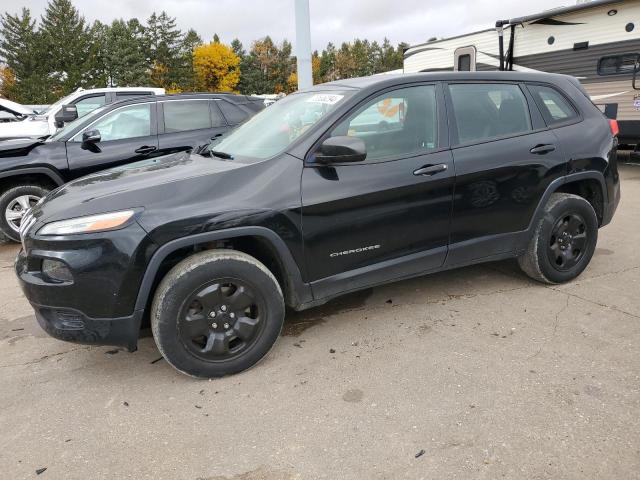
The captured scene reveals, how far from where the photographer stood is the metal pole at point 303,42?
322 inches

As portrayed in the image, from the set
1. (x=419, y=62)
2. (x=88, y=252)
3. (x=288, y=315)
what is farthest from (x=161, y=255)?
(x=419, y=62)

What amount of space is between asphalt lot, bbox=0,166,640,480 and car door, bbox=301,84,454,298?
0.51 meters

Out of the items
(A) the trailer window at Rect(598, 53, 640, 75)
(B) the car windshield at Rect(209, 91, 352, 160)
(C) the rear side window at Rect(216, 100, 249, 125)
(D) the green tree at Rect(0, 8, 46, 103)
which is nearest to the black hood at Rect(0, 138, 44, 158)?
(C) the rear side window at Rect(216, 100, 249, 125)

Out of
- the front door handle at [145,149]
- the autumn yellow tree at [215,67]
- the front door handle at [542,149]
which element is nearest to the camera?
the front door handle at [542,149]

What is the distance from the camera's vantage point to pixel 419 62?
12898mm

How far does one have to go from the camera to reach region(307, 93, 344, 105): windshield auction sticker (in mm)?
3305

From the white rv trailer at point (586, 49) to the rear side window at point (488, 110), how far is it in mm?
6259

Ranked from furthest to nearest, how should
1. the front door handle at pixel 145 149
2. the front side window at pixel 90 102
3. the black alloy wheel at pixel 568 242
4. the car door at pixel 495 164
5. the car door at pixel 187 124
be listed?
the front side window at pixel 90 102 < the car door at pixel 187 124 < the front door handle at pixel 145 149 < the black alloy wheel at pixel 568 242 < the car door at pixel 495 164

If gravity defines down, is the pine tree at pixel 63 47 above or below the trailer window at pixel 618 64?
above

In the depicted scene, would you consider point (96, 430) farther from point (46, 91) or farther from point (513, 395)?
point (46, 91)

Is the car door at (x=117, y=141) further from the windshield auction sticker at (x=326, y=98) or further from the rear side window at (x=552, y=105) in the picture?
the rear side window at (x=552, y=105)

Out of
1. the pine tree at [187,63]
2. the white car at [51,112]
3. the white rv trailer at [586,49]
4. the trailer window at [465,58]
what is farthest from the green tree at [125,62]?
the white rv trailer at [586,49]

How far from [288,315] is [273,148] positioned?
129 centimetres

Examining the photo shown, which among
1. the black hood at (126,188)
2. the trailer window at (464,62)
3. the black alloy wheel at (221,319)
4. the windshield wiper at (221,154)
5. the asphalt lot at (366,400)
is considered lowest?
the asphalt lot at (366,400)
